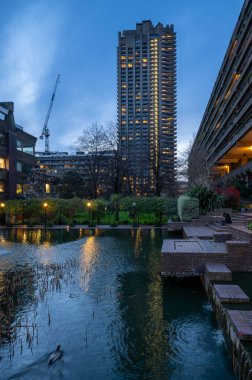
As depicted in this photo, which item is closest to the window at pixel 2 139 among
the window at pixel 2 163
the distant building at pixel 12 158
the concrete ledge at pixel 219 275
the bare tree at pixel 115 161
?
the distant building at pixel 12 158

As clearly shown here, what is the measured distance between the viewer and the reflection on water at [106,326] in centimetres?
569

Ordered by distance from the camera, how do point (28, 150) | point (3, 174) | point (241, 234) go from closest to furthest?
point (241, 234) → point (3, 174) → point (28, 150)

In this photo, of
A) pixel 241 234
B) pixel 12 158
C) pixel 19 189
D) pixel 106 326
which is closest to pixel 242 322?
pixel 106 326

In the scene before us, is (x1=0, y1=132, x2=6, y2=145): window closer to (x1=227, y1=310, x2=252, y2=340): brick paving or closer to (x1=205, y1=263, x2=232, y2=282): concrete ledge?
(x1=205, y1=263, x2=232, y2=282): concrete ledge

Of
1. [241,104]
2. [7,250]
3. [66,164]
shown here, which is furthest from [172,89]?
[7,250]

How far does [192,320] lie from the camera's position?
7574 mm

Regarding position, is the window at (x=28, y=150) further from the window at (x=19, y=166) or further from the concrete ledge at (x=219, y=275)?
the concrete ledge at (x=219, y=275)

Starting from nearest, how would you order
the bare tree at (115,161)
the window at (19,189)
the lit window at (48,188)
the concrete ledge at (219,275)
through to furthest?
the concrete ledge at (219,275)
the window at (19,189)
the bare tree at (115,161)
the lit window at (48,188)

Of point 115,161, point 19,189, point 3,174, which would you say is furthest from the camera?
point 115,161

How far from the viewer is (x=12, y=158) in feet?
162

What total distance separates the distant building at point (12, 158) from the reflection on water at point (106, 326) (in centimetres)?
3762

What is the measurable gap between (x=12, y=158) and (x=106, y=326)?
Result: 150 ft

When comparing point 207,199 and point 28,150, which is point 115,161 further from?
point 207,199

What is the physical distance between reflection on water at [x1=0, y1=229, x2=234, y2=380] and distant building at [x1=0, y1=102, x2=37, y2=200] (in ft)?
123
